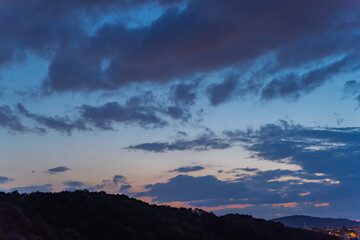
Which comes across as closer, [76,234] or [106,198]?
[76,234]

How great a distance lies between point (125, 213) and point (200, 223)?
1036 centimetres

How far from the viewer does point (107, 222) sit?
131ft

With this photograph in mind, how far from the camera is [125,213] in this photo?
143ft

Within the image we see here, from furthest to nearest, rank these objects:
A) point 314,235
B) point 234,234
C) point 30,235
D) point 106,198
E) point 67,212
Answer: point 314,235
point 106,198
point 234,234
point 67,212
point 30,235

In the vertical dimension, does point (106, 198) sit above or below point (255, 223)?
above

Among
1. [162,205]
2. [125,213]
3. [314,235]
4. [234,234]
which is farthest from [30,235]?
[314,235]

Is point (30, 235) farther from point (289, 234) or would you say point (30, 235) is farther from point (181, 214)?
point (289, 234)

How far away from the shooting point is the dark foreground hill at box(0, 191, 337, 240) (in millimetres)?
33062

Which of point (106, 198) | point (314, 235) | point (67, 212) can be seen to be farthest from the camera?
point (314, 235)

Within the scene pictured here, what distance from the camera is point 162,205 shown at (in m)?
57.1

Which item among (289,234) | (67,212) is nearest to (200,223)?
(289,234)

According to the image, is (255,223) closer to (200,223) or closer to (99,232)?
(200,223)

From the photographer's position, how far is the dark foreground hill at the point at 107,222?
33.1 metres

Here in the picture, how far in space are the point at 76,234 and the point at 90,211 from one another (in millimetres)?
8563
